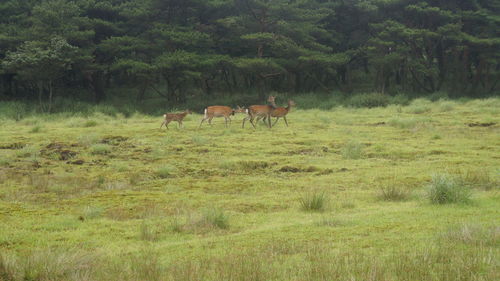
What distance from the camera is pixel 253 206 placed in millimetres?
8461

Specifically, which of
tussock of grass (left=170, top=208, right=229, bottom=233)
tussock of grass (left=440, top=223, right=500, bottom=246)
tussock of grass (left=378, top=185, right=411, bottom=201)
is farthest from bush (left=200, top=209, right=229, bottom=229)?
tussock of grass (left=378, top=185, right=411, bottom=201)

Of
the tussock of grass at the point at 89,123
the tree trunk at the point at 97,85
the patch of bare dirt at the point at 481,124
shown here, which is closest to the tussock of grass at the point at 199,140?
the tussock of grass at the point at 89,123

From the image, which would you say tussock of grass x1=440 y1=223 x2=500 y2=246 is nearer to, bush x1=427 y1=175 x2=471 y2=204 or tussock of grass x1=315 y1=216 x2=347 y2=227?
tussock of grass x1=315 y1=216 x2=347 y2=227

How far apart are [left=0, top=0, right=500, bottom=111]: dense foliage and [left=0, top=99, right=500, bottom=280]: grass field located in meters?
13.1

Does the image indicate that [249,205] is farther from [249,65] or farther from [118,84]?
[118,84]

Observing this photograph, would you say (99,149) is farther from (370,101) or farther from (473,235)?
(370,101)

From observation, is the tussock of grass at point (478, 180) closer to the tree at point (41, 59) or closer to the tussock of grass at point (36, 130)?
the tussock of grass at point (36, 130)

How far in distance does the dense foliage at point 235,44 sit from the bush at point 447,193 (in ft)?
72.9

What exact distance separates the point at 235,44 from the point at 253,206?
91.8 feet

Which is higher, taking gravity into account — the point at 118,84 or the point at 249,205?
the point at 118,84

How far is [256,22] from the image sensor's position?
34.2 meters

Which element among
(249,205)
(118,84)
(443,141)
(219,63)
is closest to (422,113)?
(443,141)

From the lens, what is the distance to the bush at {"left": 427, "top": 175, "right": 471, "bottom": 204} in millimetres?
7770

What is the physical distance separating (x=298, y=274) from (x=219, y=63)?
28.6 meters
